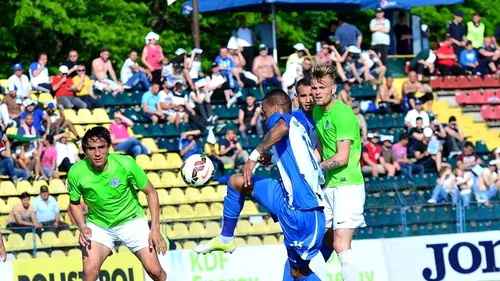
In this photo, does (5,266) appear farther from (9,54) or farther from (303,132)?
(9,54)

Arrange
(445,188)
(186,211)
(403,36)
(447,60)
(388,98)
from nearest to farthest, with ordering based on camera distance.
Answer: (186,211) < (445,188) < (388,98) < (447,60) < (403,36)

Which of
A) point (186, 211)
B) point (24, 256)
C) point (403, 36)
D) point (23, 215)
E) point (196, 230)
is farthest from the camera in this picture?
point (403, 36)

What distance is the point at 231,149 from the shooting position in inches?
923

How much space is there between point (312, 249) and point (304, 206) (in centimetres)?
44

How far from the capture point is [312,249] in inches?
487

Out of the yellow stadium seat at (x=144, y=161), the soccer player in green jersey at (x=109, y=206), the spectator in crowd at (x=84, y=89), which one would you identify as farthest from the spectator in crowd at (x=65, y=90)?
the soccer player in green jersey at (x=109, y=206)

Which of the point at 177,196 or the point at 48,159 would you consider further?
the point at 177,196

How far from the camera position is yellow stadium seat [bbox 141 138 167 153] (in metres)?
23.5

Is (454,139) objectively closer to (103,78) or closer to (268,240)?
(268,240)

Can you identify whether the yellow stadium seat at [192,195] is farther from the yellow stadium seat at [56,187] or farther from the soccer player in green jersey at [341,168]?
the soccer player in green jersey at [341,168]

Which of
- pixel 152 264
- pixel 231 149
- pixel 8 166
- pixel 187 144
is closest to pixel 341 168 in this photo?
pixel 152 264

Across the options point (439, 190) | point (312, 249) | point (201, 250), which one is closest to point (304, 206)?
point (312, 249)

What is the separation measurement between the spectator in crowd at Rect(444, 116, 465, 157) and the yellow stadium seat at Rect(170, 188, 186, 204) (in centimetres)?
598

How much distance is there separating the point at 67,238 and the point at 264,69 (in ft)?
25.7
